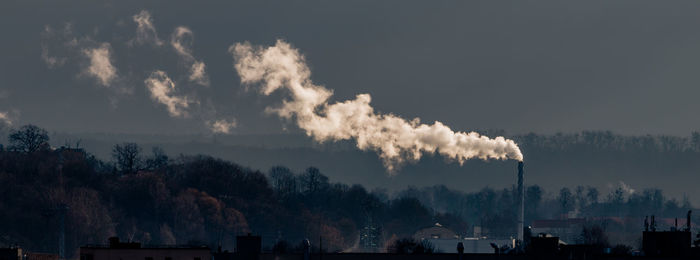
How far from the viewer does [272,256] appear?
622ft

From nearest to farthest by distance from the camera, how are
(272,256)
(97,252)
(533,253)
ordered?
1. (97,252)
2. (533,253)
3. (272,256)

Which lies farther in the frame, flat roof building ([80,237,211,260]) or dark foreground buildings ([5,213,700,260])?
dark foreground buildings ([5,213,700,260])

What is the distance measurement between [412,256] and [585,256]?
1101 inches

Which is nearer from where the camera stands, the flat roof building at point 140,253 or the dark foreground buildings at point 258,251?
the flat roof building at point 140,253

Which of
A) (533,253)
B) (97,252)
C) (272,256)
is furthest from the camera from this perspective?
(272,256)

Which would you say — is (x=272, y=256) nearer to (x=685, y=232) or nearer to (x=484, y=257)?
(x=484, y=257)

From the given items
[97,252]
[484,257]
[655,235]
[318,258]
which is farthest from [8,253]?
[655,235]

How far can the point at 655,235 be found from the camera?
177375 mm

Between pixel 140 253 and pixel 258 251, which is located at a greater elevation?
pixel 258 251

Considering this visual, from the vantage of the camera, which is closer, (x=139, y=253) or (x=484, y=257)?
(x=139, y=253)

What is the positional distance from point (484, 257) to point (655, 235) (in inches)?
1086

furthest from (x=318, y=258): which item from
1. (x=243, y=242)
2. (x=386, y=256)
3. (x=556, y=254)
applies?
(x=556, y=254)

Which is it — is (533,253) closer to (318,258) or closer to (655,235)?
(655,235)

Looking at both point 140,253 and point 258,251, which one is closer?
point 140,253
